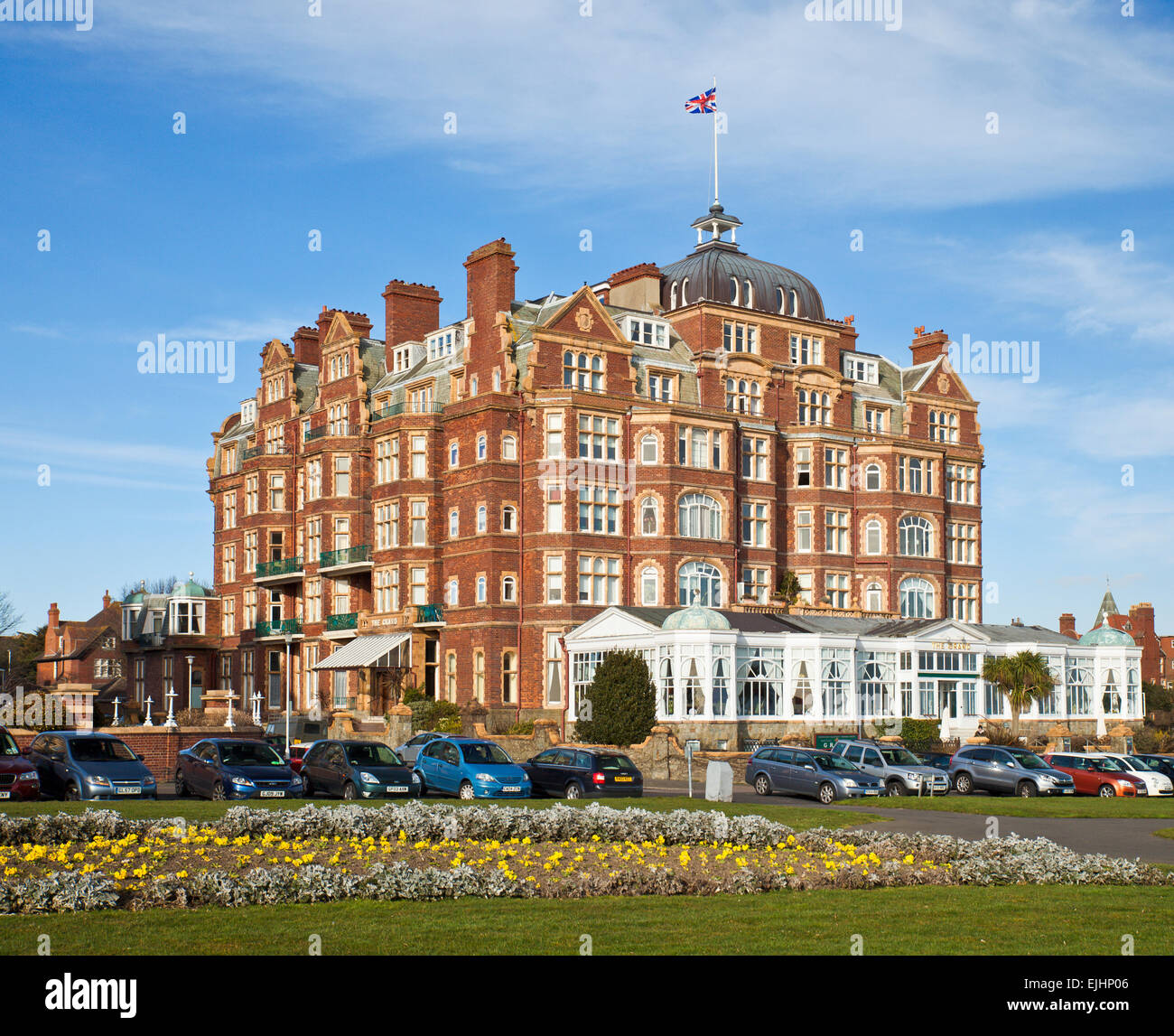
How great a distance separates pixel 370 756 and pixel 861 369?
42.7 m

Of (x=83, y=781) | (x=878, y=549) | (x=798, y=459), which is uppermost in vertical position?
(x=798, y=459)

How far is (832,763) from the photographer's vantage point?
35.5 m

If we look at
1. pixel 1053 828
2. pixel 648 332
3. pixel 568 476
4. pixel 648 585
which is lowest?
pixel 1053 828

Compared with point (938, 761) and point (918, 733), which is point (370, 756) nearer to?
point (938, 761)

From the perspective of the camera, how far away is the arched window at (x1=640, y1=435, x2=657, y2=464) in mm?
55938

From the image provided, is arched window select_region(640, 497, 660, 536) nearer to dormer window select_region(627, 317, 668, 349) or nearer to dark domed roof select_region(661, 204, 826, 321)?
dormer window select_region(627, 317, 668, 349)

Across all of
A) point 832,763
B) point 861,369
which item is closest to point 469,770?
point 832,763

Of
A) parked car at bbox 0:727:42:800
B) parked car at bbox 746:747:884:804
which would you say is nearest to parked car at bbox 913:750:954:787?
parked car at bbox 746:747:884:804

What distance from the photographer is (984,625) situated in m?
62.1

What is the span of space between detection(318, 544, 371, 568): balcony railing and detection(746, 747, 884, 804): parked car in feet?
90.4

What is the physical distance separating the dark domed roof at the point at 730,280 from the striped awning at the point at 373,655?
67.0 ft
